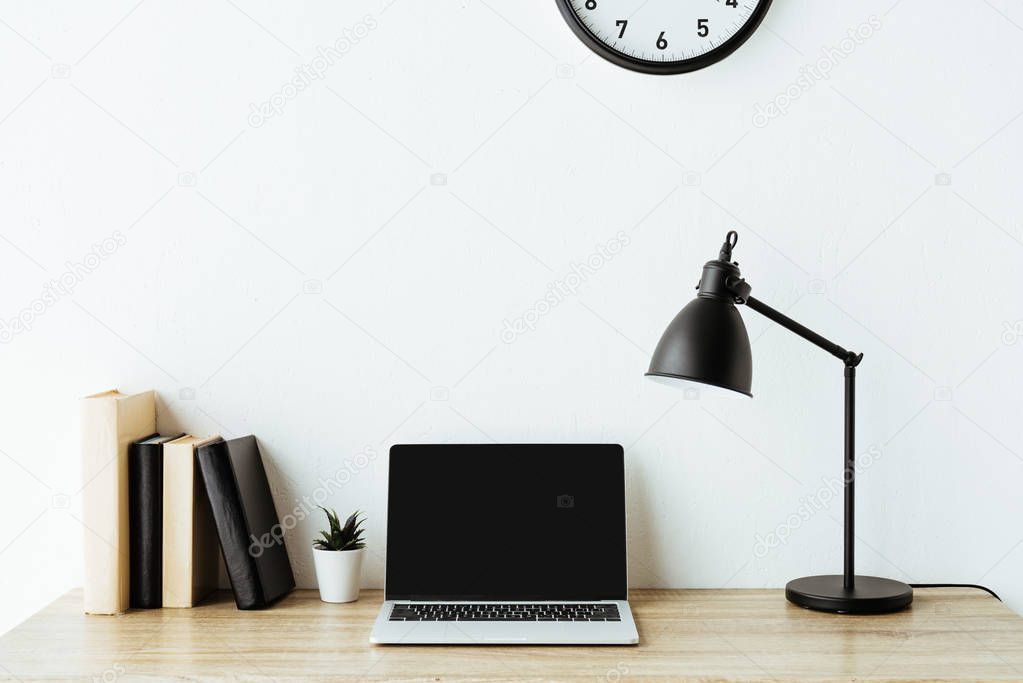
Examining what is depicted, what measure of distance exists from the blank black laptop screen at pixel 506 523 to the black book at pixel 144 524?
32 cm

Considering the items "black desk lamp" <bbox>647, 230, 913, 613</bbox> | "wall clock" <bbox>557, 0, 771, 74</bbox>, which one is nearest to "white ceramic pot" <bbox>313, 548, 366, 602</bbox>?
"black desk lamp" <bbox>647, 230, 913, 613</bbox>

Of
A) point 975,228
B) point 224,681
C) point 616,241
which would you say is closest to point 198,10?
point 616,241

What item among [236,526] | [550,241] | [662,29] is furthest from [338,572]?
[662,29]

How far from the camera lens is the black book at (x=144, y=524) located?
4.15 feet

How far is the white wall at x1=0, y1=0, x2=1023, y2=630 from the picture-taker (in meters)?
1.37

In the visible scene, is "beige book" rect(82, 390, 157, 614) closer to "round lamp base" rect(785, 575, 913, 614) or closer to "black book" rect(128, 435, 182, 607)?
"black book" rect(128, 435, 182, 607)

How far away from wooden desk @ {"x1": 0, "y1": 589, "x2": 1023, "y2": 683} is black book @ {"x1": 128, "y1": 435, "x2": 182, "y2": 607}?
3cm

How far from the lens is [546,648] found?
43.1 inches

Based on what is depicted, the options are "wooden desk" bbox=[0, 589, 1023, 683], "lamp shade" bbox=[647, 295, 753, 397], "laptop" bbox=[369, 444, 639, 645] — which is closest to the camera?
"wooden desk" bbox=[0, 589, 1023, 683]

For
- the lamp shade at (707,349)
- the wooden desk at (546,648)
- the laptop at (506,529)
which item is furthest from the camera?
the laptop at (506,529)

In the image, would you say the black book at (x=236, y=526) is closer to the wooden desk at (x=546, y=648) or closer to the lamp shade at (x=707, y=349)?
the wooden desk at (x=546, y=648)

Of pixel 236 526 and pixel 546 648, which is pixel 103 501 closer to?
pixel 236 526

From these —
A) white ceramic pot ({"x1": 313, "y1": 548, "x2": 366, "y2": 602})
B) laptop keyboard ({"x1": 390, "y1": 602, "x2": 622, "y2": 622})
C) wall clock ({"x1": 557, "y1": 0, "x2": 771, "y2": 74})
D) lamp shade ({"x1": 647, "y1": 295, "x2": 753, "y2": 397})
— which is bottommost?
laptop keyboard ({"x1": 390, "y1": 602, "x2": 622, "y2": 622})

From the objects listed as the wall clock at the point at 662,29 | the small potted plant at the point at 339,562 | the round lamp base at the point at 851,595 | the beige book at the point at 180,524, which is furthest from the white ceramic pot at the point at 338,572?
the wall clock at the point at 662,29
